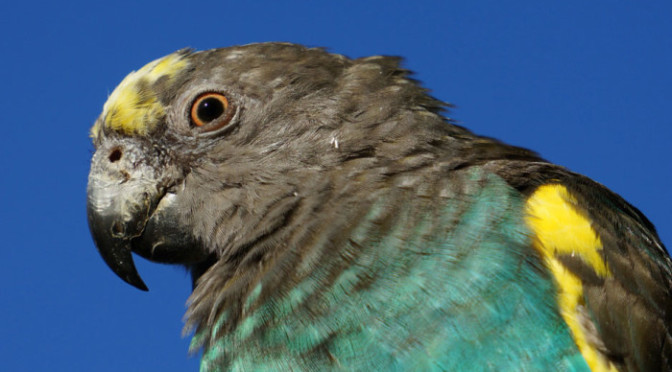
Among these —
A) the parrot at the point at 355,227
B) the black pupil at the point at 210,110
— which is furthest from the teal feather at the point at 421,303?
the black pupil at the point at 210,110

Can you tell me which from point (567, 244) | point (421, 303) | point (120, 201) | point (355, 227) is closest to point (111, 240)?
point (120, 201)

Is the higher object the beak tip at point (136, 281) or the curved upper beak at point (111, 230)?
the curved upper beak at point (111, 230)

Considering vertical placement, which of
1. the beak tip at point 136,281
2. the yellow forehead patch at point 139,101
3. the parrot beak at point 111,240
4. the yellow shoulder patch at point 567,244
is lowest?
the beak tip at point 136,281

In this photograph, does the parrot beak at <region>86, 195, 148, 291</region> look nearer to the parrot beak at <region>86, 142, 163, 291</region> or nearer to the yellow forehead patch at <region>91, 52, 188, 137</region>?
the parrot beak at <region>86, 142, 163, 291</region>

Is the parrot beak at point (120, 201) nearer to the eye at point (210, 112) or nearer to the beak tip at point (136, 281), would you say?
the beak tip at point (136, 281)

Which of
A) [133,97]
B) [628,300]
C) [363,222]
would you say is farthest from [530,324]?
[133,97]

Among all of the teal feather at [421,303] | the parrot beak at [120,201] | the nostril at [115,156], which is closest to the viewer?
the teal feather at [421,303]
